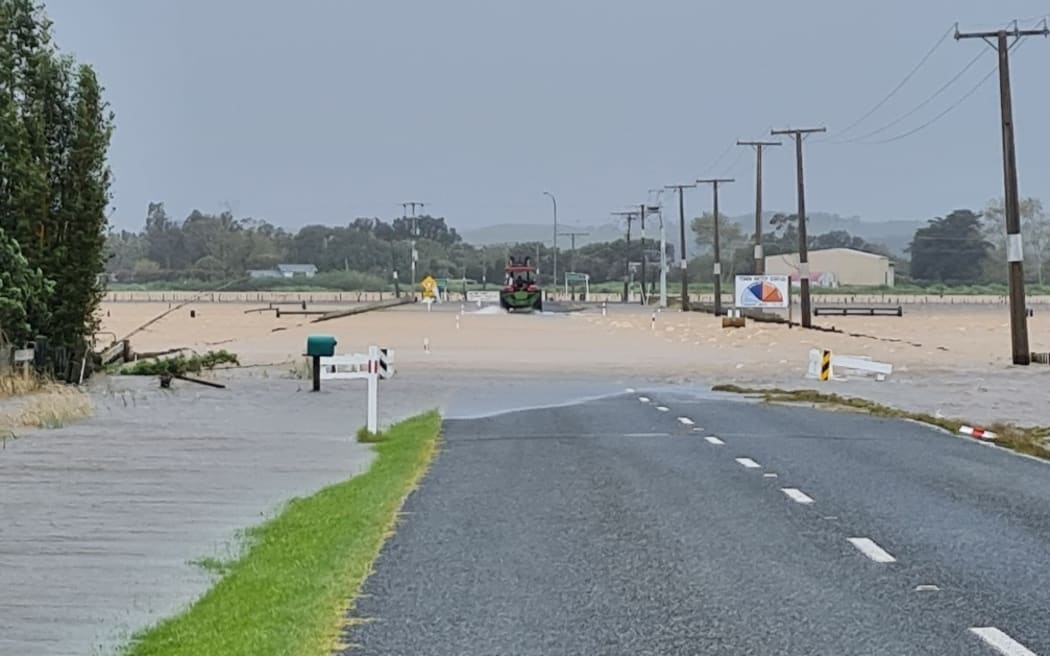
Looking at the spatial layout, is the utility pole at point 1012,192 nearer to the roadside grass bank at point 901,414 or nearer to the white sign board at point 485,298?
the roadside grass bank at point 901,414

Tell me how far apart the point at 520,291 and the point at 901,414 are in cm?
7823

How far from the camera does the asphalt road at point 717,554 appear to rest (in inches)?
329

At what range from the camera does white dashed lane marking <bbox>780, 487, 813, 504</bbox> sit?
46.2 ft

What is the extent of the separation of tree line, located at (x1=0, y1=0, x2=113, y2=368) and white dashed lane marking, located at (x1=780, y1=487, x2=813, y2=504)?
75.1ft

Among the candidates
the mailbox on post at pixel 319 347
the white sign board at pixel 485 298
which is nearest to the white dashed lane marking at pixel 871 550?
the mailbox on post at pixel 319 347

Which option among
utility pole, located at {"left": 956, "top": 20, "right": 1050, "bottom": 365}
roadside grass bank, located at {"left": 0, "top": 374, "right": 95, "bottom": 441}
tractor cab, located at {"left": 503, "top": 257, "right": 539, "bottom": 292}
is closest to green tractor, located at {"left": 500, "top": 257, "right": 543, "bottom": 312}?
tractor cab, located at {"left": 503, "top": 257, "right": 539, "bottom": 292}

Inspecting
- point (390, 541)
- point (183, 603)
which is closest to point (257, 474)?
A: point (390, 541)

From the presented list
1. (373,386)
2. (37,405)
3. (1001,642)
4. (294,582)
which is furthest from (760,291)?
(1001,642)

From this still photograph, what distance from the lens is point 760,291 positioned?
77.6 m

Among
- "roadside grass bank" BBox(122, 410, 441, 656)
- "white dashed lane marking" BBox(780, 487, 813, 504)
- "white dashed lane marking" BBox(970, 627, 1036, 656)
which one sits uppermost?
"roadside grass bank" BBox(122, 410, 441, 656)

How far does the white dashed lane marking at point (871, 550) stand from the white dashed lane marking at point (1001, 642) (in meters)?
2.31

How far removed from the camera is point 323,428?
959 inches

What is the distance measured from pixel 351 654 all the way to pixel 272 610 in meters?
1.28

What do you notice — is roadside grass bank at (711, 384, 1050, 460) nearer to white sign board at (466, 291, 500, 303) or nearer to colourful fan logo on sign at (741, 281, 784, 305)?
colourful fan logo on sign at (741, 281, 784, 305)
